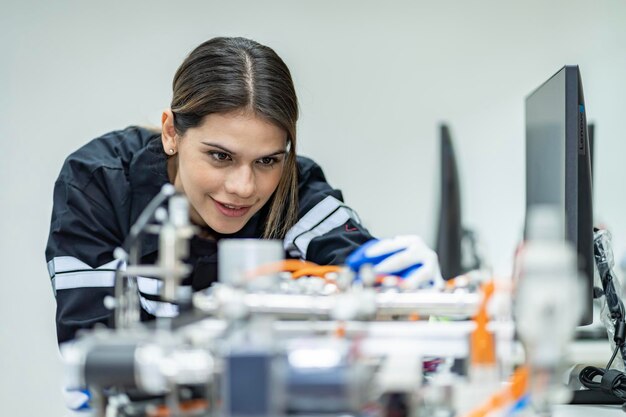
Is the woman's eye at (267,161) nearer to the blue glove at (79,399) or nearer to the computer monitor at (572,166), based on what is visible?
the computer monitor at (572,166)

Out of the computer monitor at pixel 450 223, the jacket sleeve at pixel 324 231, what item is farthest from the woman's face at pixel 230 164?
the computer monitor at pixel 450 223

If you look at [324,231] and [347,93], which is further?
[347,93]

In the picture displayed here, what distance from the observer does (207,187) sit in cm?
137

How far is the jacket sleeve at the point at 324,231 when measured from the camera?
141 cm

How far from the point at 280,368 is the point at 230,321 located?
0.30 ft

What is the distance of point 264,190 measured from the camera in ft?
4.53

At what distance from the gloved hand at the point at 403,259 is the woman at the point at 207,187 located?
39cm

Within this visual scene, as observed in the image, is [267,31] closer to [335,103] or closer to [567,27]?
[335,103]

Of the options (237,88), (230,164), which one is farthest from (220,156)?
(237,88)

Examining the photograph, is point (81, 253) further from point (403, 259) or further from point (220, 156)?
point (403, 259)

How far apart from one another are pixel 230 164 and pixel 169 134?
0.71ft

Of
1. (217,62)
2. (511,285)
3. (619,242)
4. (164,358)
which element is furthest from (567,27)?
(164,358)

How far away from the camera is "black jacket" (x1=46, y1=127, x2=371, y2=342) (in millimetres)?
1293

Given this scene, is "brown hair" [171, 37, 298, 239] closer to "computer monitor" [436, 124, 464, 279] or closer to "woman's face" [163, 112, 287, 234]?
"woman's face" [163, 112, 287, 234]
